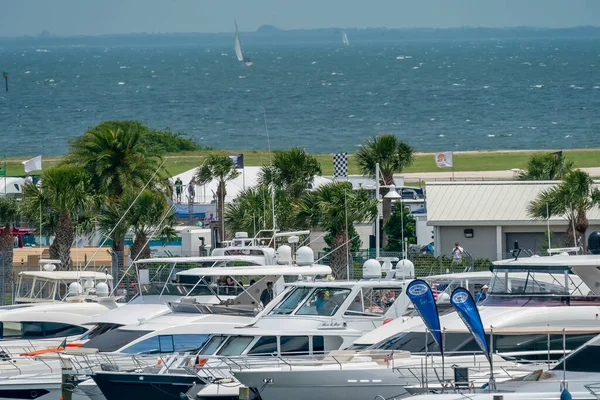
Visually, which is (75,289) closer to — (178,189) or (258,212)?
(258,212)

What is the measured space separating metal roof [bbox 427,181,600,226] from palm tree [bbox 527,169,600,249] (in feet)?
3.96

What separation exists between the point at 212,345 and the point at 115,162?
602 inches

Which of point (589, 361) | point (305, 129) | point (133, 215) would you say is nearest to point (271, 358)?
point (589, 361)

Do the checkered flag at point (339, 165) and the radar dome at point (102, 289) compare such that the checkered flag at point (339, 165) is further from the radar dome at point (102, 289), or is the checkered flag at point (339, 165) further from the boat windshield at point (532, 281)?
the boat windshield at point (532, 281)

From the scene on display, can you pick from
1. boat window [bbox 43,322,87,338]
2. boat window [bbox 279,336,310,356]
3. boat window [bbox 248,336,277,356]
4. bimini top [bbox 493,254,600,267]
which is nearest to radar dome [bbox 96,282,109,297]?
boat window [bbox 43,322,87,338]

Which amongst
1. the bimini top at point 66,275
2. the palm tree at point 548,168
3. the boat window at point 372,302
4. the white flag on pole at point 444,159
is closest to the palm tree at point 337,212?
the bimini top at point 66,275

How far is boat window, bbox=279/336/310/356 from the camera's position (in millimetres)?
23094

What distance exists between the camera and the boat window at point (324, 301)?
24.4 m

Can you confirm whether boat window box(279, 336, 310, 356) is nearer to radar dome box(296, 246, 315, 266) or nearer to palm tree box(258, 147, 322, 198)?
radar dome box(296, 246, 315, 266)

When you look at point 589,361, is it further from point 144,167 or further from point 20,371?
point 144,167

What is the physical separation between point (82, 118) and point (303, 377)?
422 ft

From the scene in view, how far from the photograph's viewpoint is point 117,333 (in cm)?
2575

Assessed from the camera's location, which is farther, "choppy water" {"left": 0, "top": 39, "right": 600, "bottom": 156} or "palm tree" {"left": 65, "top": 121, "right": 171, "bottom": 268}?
"choppy water" {"left": 0, "top": 39, "right": 600, "bottom": 156}

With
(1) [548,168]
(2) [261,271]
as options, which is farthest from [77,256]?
(1) [548,168]
